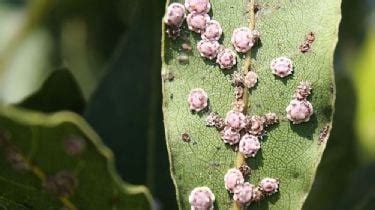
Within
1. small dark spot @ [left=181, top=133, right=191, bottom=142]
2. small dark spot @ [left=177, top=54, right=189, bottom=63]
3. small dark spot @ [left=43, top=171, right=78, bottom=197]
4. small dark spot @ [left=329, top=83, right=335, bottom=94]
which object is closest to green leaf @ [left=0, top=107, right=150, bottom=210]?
small dark spot @ [left=43, top=171, right=78, bottom=197]

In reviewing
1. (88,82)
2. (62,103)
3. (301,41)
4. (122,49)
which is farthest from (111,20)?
(301,41)

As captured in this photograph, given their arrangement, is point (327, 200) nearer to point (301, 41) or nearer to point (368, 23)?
point (368, 23)

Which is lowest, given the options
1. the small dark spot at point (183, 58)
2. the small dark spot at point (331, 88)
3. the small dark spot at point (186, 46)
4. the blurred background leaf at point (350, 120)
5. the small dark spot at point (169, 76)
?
the blurred background leaf at point (350, 120)

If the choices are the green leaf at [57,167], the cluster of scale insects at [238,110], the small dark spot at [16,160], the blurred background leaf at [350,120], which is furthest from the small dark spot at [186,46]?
the blurred background leaf at [350,120]

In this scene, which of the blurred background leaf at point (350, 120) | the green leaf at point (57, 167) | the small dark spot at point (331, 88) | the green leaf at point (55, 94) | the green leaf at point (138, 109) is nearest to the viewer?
the green leaf at point (57, 167)

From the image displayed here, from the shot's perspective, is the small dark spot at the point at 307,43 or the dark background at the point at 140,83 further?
the dark background at the point at 140,83

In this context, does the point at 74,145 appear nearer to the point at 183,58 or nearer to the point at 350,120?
the point at 183,58

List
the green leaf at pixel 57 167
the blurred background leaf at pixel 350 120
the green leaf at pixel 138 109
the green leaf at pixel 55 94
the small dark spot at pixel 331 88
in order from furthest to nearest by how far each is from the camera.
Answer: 1. the blurred background leaf at pixel 350 120
2. the green leaf at pixel 138 109
3. the green leaf at pixel 55 94
4. the small dark spot at pixel 331 88
5. the green leaf at pixel 57 167

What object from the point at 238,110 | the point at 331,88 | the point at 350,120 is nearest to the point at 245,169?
the point at 238,110

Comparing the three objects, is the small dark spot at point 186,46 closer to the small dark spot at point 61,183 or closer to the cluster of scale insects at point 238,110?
the cluster of scale insects at point 238,110
